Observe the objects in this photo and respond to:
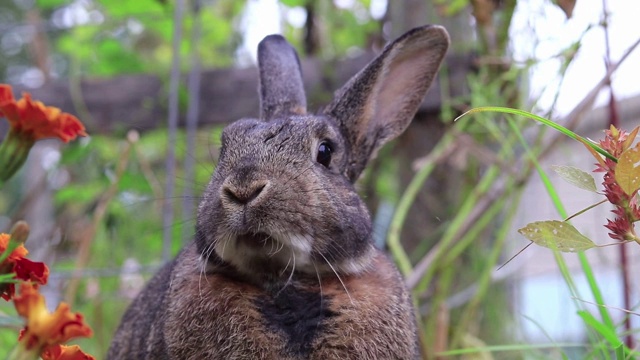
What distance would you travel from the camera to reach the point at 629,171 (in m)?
1.29

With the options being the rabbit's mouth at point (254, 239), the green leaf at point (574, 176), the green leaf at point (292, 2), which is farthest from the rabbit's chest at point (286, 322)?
the green leaf at point (292, 2)

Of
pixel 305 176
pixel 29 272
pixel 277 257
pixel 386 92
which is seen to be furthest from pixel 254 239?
pixel 386 92

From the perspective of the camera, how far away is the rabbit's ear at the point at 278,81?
2.58 m

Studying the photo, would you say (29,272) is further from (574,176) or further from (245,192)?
(574,176)

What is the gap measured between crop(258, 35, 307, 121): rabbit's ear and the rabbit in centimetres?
33

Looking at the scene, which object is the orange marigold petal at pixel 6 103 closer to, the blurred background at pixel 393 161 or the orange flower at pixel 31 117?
the orange flower at pixel 31 117

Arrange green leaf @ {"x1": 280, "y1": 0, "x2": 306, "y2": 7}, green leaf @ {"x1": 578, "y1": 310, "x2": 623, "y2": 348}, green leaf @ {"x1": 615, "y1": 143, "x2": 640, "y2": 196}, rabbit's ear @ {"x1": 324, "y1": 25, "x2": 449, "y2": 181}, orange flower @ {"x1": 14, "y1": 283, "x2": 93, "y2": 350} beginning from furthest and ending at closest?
green leaf @ {"x1": 280, "y1": 0, "x2": 306, "y2": 7} → rabbit's ear @ {"x1": 324, "y1": 25, "x2": 449, "y2": 181} → green leaf @ {"x1": 578, "y1": 310, "x2": 623, "y2": 348} → green leaf @ {"x1": 615, "y1": 143, "x2": 640, "y2": 196} → orange flower @ {"x1": 14, "y1": 283, "x2": 93, "y2": 350}

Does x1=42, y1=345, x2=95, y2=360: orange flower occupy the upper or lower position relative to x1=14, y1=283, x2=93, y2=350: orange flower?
lower

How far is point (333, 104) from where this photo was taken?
2.48 metres

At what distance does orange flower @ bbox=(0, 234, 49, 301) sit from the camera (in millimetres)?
1142

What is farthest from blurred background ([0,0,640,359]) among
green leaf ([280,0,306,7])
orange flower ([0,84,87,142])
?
orange flower ([0,84,87,142])

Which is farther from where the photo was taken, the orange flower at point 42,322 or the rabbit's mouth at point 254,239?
the rabbit's mouth at point 254,239

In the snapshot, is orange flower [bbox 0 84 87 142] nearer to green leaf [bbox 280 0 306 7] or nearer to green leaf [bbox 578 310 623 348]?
green leaf [bbox 578 310 623 348]

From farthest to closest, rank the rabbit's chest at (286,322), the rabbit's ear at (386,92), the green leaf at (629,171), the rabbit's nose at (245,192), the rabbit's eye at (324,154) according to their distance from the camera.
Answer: the rabbit's ear at (386,92) → the rabbit's eye at (324,154) → the rabbit's chest at (286,322) → the rabbit's nose at (245,192) → the green leaf at (629,171)
